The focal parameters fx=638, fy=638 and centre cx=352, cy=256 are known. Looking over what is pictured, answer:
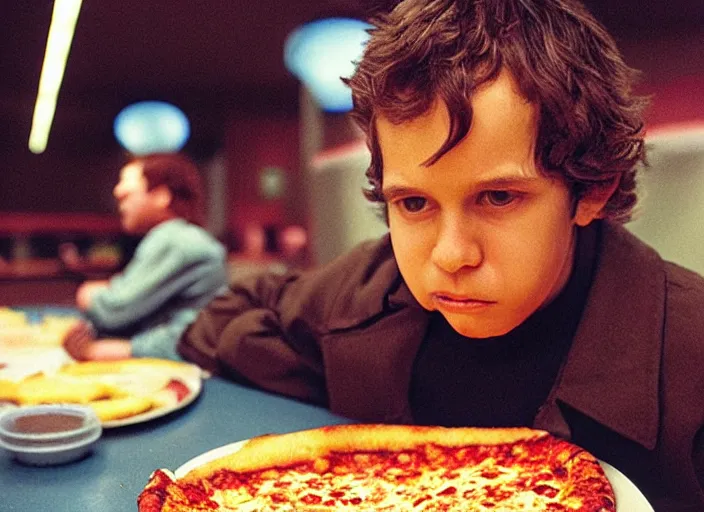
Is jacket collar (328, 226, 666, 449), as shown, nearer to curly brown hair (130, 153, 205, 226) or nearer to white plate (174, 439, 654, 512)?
white plate (174, 439, 654, 512)

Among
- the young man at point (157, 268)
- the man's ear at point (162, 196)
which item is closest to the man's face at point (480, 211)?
the young man at point (157, 268)

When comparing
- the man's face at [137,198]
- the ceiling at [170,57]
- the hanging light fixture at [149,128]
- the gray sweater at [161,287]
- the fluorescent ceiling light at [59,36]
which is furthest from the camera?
the hanging light fixture at [149,128]

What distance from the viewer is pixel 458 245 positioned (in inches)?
→ 26.2

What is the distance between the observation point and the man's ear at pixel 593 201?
0.76m

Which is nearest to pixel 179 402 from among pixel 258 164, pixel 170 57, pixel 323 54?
pixel 323 54

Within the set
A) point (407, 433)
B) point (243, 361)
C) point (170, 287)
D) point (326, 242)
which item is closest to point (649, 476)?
point (407, 433)

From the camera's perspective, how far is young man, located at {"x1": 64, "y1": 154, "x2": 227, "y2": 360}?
1.84 m

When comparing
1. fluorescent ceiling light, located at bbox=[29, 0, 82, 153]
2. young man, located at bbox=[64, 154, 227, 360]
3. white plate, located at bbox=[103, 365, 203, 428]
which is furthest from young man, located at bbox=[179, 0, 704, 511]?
fluorescent ceiling light, located at bbox=[29, 0, 82, 153]

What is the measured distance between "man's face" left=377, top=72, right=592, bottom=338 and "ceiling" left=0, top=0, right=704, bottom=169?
2.26 meters

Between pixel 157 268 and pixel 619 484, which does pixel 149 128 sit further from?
pixel 619 484

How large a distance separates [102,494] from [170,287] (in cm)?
118

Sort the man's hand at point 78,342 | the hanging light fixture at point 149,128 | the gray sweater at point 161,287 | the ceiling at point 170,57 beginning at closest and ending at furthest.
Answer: the man's hand at point 78,342 → the gray sweater at point 161,287 → the ceiling at point 170,57 → the hanging light fixture at point 149,128

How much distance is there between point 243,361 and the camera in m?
1.15

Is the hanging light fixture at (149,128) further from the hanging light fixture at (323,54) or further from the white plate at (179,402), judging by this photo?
the white plate at (179,402)
